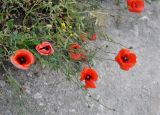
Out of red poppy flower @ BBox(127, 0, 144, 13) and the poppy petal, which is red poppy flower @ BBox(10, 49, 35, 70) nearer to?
the poppy petal

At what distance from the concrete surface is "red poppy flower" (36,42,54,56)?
236mm

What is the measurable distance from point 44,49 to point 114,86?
1.78 feet

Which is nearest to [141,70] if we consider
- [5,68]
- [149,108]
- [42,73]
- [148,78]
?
[148,78]

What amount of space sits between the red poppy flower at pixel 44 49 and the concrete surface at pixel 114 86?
0.77ft

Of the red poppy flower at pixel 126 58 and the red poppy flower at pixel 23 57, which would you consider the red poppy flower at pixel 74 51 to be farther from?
the red poppy flower at pixel 23 57

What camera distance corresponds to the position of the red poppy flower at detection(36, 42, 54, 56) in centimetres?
222

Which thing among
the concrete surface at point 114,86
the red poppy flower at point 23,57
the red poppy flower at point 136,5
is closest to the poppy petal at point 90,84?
the concrete surface at point 114,86

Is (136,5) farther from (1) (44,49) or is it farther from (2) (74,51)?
(1) (44,49)

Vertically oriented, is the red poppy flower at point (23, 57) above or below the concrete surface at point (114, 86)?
above

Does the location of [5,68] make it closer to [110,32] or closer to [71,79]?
[71,79]

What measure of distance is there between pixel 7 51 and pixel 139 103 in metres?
0.80

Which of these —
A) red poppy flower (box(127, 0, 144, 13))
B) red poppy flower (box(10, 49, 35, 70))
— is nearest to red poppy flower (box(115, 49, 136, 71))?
red poppy flower (box(127, 0, 144, 13))

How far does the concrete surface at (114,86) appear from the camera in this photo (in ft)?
7.73

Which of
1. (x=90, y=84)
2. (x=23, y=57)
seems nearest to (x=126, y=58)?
(x=90, y=84)
